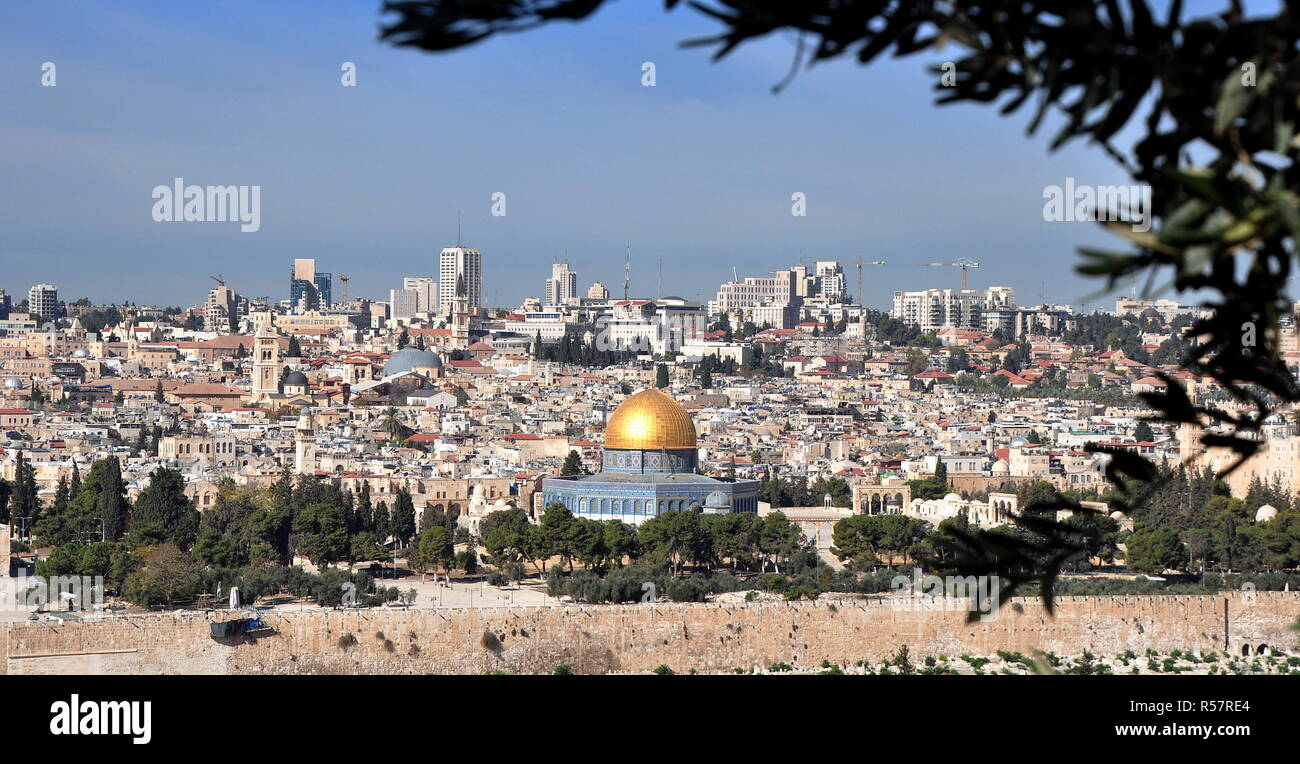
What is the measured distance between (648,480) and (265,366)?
1180 inches

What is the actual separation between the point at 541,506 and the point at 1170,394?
2718 cm

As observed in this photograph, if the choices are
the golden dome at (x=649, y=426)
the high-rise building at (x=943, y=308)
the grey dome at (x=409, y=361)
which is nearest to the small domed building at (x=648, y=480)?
the golden dome at (x=649, y=426)

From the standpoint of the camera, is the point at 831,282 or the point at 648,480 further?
the point at 831,282

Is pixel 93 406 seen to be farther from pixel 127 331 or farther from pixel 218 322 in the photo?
pixel 218 322

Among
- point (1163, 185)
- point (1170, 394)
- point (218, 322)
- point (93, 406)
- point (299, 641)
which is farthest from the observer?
point (218, 322)

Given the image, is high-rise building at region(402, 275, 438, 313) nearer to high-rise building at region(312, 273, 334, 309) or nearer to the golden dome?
high-rise building at region(312, 273, 334, 309)

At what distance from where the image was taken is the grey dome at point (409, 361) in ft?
208

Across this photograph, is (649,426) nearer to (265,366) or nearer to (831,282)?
(265,366)

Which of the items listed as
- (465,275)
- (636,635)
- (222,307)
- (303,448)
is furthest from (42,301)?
(636,635)

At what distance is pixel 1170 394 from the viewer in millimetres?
2328

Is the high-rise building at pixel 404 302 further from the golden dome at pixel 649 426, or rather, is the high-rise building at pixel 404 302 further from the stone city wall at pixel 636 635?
the stone city wall at pixel 636 635

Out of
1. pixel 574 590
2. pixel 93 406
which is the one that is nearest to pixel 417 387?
pixel 93 406

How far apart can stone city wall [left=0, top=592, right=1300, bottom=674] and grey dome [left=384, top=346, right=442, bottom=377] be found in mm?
44429

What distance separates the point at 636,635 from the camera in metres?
19.1
